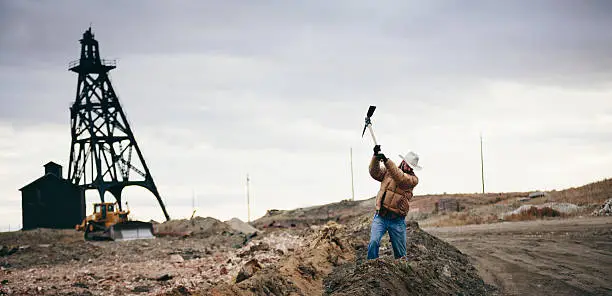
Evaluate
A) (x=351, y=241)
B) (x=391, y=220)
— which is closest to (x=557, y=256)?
(x=351, y=241)

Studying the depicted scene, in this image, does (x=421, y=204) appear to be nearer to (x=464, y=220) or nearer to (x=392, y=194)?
(x=464, y=220)

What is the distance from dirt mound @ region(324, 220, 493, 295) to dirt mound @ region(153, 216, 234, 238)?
33.6 m

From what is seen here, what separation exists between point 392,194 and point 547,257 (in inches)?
245

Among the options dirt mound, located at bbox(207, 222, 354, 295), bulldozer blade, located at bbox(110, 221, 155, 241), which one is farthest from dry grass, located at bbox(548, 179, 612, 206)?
bulldozer blade, located at bbox(110, 221, 155, 241)

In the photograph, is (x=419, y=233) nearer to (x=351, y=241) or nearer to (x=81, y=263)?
(x=351, y=241)

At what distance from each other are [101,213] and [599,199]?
25.9 m

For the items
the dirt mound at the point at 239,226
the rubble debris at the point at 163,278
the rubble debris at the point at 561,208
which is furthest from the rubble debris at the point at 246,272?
the dirt mound at the point at 239,226

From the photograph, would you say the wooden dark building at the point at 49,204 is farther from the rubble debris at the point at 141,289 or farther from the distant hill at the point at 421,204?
the rubble debris at the point at 141,289

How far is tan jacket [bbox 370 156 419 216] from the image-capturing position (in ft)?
33.6

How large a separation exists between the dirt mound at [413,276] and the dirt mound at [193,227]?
1321 inches

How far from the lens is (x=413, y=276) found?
10.2m

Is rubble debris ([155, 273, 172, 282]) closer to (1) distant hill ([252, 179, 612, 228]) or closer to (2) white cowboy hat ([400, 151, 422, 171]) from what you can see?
(2) white cowboy hat ([400, 151, 422, 171])

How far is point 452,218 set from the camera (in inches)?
1430

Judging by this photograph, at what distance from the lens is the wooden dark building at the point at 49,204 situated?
5259cm
